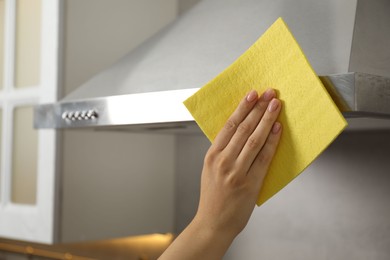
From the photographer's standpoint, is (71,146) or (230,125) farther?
(71,146)

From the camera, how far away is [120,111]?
3.24 feet

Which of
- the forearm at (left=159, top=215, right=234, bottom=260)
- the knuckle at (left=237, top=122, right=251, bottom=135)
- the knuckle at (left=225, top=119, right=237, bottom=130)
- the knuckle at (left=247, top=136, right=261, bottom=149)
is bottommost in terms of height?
the forearm at (left=159, top=215, right=234, bottom=260)

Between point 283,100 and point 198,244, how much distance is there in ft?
0.62

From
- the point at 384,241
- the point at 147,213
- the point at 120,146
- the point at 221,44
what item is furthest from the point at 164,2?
the point at 384,241

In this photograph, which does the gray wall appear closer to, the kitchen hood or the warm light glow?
the kitchen hood

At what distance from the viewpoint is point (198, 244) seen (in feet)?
2.53

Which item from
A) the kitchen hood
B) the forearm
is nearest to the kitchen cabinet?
the kitchen hood

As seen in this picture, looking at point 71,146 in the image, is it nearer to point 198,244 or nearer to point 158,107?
point 158,107

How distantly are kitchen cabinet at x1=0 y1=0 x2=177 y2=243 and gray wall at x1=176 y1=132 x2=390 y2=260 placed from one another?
0.81ft

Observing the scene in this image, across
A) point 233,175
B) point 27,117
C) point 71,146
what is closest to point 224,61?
point 233,175

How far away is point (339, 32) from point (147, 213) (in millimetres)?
736

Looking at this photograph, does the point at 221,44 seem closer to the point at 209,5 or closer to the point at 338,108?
the point at 209,5

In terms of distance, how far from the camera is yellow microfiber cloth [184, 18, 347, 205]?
2.34 feet

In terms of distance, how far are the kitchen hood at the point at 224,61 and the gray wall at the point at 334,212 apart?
0.10 m
